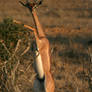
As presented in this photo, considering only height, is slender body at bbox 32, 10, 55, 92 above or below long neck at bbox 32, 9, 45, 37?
below

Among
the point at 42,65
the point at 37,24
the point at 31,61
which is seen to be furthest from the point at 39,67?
the point at 37,24

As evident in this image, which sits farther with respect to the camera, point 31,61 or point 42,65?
point 31,61

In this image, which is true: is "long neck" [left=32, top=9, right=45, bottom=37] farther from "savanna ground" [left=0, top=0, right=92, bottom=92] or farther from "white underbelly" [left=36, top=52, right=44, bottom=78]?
"white underbelly" [left=36, top=52, right=44, bottom=78]

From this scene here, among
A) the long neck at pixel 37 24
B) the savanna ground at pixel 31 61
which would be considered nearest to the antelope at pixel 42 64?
the long neck at pixel 37 24

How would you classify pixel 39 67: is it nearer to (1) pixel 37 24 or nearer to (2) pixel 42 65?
(2) pixel 42 65

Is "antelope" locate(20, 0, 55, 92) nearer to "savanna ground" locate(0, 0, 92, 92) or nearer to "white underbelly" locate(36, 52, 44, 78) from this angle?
"white underbelly" locate(36, 52, 44, 78)

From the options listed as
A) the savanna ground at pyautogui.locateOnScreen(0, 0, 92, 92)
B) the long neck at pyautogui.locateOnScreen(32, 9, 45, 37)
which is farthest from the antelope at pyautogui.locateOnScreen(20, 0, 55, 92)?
the savanna ground at pyautogui.locateOnScreen(0, 0, 92, 92)

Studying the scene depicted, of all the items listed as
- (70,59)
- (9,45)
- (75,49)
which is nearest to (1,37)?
(9,45)

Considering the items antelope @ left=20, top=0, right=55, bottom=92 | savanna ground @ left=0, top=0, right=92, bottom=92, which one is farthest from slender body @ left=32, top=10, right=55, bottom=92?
savanna ground @ left=0, top=0, right=92, bottom=92

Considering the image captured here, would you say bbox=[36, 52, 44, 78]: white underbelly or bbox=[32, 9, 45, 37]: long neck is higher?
bbox=[32, 9, 45, 37]: long neck

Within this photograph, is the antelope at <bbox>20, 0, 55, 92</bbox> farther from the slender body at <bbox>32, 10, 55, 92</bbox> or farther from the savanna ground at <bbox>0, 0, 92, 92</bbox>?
the savanna ground at <bbox>0, 0, 92, 92</bbox>

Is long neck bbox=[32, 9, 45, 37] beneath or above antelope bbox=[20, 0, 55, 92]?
above

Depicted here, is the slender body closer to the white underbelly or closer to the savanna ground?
the white underbelly

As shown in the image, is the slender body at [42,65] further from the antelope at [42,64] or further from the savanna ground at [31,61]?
the savanna ground at [31,61]
